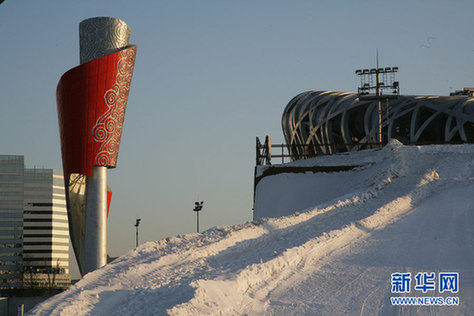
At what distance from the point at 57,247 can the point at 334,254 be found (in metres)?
157

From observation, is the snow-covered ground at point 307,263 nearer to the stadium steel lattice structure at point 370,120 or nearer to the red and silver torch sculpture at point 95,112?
the red and silver torch sculpture at point 95,112

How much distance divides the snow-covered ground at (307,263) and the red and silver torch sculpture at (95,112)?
1343cm

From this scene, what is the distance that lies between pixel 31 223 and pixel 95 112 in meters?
140

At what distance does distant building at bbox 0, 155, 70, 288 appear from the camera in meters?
149

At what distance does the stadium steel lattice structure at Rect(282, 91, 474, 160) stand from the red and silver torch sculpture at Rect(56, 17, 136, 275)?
616 inches

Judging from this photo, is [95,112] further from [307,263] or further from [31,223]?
[31,223]

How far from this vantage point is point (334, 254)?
11727mm

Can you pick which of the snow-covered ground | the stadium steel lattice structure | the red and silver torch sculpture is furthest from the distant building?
the snow-covered ground

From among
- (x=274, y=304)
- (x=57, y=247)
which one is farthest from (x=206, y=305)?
(x=57, y=247)

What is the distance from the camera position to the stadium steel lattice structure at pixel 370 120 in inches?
1666

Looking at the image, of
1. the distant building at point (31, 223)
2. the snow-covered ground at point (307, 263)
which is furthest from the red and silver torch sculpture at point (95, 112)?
the distant building at point (31, 223)

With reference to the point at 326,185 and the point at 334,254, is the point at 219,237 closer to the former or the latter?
the point at 334,254

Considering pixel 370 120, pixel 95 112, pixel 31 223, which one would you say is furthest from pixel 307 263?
pixel 31 223

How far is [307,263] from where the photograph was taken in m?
11.0
